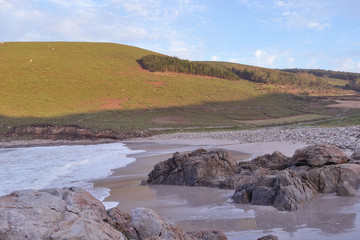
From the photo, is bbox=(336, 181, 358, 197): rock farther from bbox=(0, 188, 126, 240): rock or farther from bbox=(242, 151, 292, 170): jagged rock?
bbox=(0, 188, 126, 240): rock

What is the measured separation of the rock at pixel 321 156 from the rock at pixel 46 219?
715cm

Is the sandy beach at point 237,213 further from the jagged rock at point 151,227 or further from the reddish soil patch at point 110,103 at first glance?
the reddish soil patch at point 110,103

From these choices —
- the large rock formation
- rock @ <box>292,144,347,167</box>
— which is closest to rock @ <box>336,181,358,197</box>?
the large rock formation

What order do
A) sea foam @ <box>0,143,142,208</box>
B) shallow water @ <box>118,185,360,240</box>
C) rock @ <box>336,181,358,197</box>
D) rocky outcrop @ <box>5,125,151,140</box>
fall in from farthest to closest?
rocky outcrop @ <box>5,125,151,140</box> < sea foam @ <box>0,143,142,208</box> < rock @ <box>336,181,358,197</box> < shallow water @ <box>118,185,360,240</box>

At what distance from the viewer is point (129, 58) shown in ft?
276

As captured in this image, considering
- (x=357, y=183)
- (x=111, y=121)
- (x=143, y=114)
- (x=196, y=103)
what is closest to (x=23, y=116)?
(x=111, y=121)

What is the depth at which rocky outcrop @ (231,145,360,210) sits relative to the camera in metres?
8.02

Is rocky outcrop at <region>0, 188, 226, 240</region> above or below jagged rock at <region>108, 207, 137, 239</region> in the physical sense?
above

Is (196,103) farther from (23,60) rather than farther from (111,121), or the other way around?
(23,60)

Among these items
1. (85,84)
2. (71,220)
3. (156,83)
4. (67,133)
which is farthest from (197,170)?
(156,83)

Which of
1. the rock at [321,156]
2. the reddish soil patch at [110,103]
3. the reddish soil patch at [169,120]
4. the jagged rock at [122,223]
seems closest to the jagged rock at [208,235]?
the jagged rock at [122,223]

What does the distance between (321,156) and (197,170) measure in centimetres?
422

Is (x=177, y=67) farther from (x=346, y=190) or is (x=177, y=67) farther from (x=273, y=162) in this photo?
(x=346, y=190)

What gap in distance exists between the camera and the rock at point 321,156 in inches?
384
